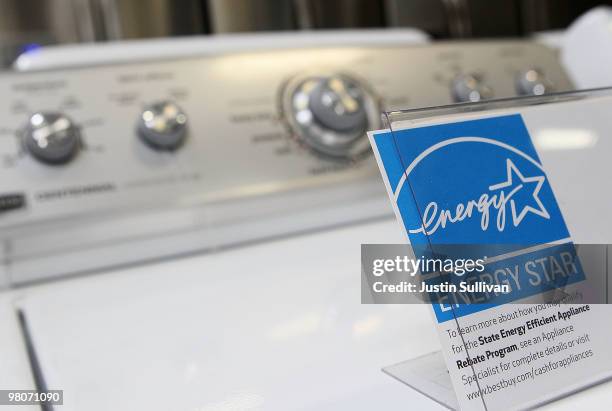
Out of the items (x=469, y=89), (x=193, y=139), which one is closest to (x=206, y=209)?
(x=193, y=139)

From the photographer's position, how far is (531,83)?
0.72 m

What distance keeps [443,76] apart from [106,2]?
1.71 feet

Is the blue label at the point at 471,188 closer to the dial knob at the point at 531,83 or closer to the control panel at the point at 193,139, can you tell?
the control panel at the point at 193,139

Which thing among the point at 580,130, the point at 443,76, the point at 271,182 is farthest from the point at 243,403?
the point at 443,76

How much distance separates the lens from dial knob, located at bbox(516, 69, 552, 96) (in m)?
0.72

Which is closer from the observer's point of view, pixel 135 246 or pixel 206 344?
pixel 206 344

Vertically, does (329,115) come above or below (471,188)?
above

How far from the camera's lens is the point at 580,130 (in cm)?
33

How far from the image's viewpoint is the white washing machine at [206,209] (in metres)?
0.33

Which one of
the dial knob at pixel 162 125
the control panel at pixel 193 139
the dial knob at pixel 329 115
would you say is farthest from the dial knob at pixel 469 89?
the dial knob at pixel 162 125

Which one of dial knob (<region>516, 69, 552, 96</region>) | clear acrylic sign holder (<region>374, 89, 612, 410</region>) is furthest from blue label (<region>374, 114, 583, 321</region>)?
dial knob (<region>516, 69, 552, 96</region>)

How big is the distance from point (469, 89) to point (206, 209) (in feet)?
1.06

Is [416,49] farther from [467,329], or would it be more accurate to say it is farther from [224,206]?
[467,329]

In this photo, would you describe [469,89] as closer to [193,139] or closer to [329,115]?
[329,115]
